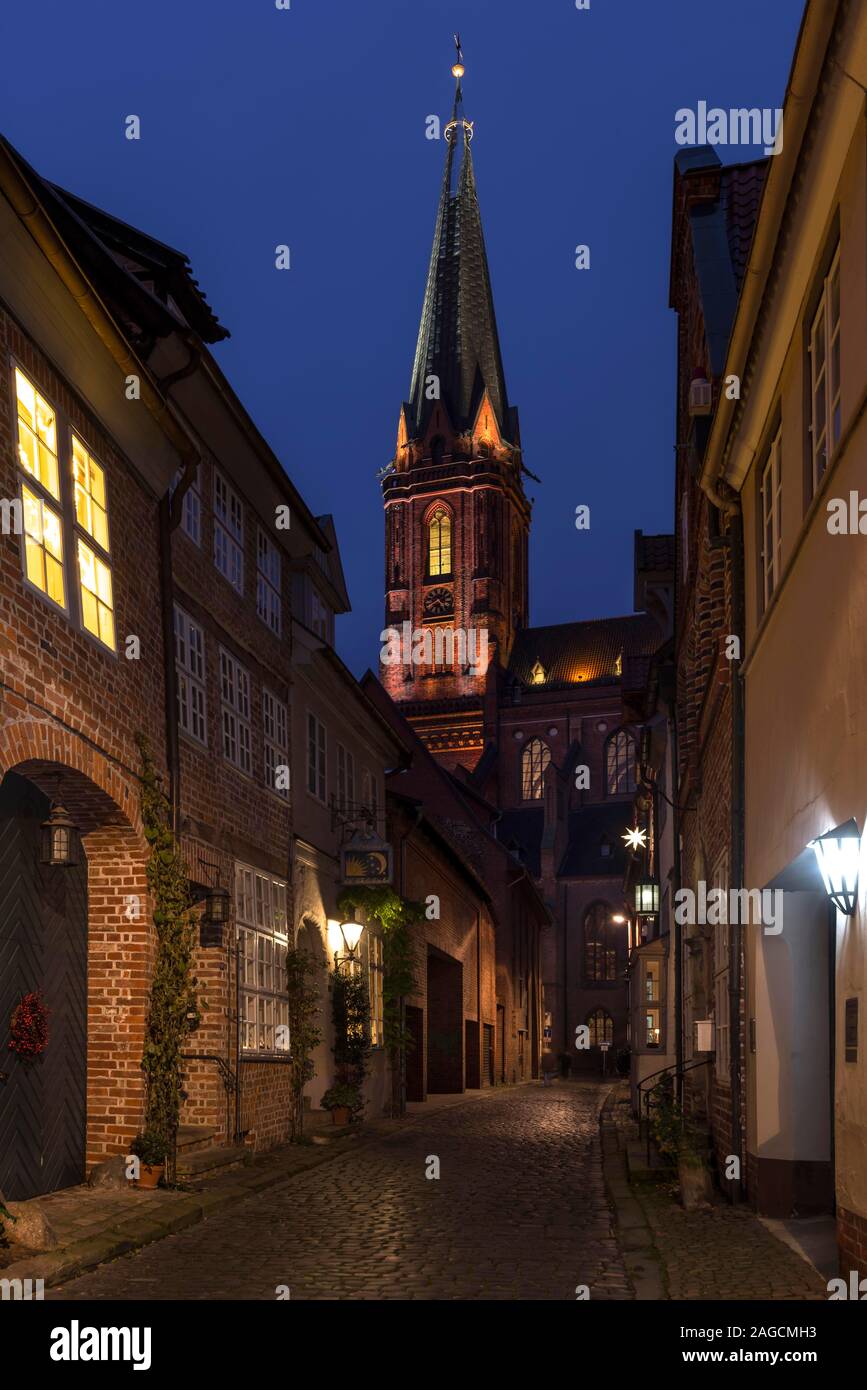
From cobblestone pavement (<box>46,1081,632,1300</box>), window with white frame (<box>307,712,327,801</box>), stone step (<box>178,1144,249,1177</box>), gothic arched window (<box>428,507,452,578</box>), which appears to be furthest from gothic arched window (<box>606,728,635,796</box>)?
stone step (<box>178,1144,249,1177</box>)

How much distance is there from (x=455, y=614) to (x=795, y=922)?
80257 mm

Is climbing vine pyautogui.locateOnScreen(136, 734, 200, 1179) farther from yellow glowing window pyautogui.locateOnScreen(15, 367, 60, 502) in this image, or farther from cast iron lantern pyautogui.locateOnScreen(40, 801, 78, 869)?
yellow glowing window pyautogui.locateOnScreen(15, 367, 60, 502)

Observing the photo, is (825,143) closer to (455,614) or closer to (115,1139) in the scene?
(115,1139)

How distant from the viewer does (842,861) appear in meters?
7.75

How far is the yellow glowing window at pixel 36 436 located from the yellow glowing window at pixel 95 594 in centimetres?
83

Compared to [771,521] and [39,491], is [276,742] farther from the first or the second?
[771,521]

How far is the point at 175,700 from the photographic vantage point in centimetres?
1436

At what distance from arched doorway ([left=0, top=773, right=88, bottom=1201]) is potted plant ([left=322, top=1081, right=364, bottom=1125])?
861 cm

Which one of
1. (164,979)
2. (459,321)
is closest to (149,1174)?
(164,979)

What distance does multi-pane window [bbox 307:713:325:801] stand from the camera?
21250mm

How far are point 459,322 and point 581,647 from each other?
2260 cm

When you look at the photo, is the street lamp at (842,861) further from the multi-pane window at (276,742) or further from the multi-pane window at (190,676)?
the multi-pane window at (276,742)

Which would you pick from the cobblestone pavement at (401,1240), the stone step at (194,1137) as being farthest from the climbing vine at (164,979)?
the cobblestone pavement at (401,1240)

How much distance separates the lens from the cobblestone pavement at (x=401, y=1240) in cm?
855
